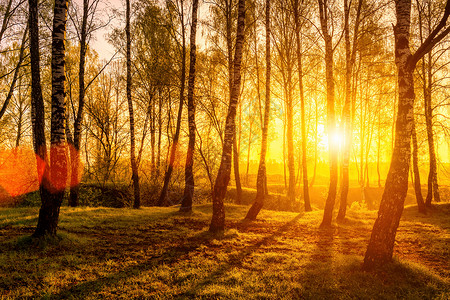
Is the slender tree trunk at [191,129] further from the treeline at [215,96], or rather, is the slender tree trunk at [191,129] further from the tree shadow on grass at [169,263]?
the tree shadow on grass at [169,263]

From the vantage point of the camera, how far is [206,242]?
325 inches

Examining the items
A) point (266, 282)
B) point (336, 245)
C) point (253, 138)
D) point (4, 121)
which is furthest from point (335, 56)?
Result: point (4, 121)

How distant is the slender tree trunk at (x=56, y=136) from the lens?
6984 mm

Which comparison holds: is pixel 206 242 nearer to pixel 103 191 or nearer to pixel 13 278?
pixel 13 278

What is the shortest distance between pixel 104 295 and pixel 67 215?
7.69 metres

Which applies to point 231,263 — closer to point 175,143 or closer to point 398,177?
point 398,177

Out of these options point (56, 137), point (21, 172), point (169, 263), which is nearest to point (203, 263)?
point (169, 263)

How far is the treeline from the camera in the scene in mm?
7047

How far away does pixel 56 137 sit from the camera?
703 cm

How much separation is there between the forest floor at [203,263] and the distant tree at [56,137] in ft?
2.06

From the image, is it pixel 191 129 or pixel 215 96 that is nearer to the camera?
pixel 191 129

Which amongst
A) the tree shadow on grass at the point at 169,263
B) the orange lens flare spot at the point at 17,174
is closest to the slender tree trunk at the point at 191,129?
the tree shadow on grass at the point at 169,263

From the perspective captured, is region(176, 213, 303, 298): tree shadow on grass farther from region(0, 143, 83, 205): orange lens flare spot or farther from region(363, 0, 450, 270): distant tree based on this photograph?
region(0, 143, 83, 205): orange lens flare spot

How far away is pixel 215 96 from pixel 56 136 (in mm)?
15425
